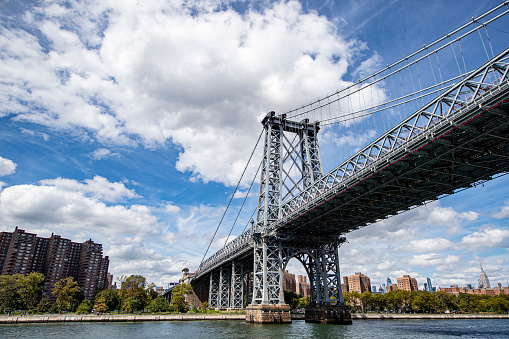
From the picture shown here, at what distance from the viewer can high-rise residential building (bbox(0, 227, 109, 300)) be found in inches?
5458

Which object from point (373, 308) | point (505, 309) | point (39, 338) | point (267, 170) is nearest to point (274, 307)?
point (267, 170)

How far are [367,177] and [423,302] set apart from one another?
Result: 102 m

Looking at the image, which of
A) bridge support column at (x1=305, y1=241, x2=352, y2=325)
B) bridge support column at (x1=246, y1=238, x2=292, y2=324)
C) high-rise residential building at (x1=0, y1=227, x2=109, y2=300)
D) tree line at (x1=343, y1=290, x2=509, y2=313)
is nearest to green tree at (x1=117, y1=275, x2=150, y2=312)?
bridge support column at (x1=246, y1=238, x2=292, y2=324)

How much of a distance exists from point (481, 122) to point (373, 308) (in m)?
112

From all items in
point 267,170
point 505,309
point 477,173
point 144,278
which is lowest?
point 505,309

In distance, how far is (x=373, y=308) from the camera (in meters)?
121

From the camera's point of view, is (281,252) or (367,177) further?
(281,252)

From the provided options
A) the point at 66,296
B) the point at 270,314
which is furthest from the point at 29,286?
the point at 270,314

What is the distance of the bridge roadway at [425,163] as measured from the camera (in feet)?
81.3

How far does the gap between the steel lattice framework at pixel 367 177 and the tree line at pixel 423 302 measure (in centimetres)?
6772

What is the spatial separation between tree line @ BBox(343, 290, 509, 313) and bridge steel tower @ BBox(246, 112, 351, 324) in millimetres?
67367

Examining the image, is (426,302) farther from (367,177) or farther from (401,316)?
(367,177)

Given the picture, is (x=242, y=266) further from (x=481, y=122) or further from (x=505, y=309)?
(x=505, y=309)

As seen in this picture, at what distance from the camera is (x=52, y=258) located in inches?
5842
